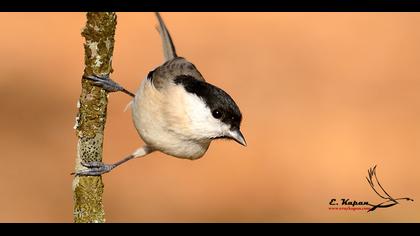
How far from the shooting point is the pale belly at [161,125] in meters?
2.77

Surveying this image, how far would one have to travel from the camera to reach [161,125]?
277cm

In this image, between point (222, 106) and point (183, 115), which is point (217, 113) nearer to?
point (222, 106)

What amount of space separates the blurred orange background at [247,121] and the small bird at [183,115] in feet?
6.07

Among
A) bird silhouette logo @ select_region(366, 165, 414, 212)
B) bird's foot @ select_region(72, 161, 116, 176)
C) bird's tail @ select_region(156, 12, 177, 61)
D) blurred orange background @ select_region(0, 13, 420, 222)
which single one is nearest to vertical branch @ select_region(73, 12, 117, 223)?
bird's foot @ select_region(72, 161, 116, 176)

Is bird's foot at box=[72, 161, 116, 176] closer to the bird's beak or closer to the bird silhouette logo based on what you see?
the bird's beak

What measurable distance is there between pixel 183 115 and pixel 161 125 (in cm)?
10

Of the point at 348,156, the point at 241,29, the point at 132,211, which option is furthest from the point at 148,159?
the point at 241,29

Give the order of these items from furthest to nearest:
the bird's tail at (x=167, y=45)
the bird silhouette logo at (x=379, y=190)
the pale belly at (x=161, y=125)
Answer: the bird silhouette logo at (x=379, y=190)
the bird's tail at (x=167, y=45)
the pale belly at (x=161, y=125)

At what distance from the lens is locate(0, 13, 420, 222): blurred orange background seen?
490cm

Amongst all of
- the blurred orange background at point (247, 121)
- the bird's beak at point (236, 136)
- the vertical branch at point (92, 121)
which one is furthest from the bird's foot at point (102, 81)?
the blurred orange background at point (247, 121)

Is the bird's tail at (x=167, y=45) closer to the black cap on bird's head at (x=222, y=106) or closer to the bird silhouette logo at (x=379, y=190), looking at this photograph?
the black cap on bird's head at (x=222, y=106)
